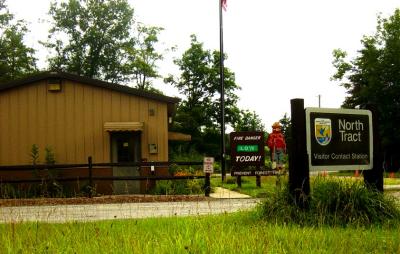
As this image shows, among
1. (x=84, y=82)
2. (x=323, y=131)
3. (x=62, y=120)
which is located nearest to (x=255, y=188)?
(x=84, y=82)

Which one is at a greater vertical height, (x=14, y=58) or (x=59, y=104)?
(x=14, y=58)

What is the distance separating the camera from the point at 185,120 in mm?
48531

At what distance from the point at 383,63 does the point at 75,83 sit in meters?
30.1

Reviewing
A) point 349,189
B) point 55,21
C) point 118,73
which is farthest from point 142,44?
point 349,189

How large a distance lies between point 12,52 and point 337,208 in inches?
1776

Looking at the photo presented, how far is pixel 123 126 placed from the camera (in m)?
18.8

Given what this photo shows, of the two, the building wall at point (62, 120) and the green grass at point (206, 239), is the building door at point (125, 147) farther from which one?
the green grass at point (206, 239)

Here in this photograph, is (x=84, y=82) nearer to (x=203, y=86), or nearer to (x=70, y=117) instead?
(x=70, y=117)

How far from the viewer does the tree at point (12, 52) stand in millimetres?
47688

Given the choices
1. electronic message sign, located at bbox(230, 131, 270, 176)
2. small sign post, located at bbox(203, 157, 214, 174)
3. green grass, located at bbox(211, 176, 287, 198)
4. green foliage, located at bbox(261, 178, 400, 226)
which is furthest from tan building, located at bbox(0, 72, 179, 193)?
green foliage, located at bbox(261, 178, 400, 226)

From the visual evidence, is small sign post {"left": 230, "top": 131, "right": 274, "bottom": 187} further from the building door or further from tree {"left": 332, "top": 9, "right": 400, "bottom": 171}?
tree {"left": 332, "top": 9, "right": 400, "bottom": 171}

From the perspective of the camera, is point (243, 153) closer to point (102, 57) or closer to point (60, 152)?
point (60, 152)

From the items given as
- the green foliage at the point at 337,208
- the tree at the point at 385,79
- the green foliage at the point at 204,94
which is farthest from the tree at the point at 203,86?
the green foliage at the point at 337,208

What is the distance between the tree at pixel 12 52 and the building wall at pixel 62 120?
2927cm
